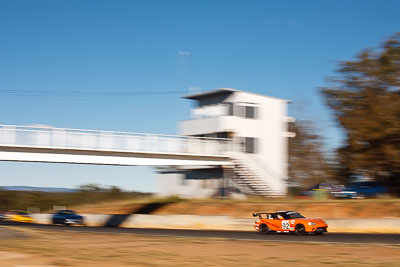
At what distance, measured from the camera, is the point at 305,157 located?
8150 cm

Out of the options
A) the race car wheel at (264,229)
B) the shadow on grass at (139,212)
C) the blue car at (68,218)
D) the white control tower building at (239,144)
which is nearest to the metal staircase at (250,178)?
the white control tower building at (239,144)

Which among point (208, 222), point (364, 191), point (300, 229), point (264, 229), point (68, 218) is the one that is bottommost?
point (68, 218)

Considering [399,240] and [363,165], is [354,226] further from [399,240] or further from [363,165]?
[363,165]

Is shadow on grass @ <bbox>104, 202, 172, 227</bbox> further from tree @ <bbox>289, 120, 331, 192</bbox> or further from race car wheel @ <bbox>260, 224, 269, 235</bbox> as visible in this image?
tree @ <bbox>289, 120, 331, 192</bbox>

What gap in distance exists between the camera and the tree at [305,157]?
79.1m

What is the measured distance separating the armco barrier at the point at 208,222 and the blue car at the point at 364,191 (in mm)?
14766

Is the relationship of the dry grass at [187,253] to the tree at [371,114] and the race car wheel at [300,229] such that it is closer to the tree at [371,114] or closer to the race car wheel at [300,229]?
the race car wheel at [300,229]

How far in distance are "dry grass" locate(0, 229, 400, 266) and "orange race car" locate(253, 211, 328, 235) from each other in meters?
4.18

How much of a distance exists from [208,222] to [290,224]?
8960 mm

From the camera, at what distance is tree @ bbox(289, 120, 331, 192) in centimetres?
7906

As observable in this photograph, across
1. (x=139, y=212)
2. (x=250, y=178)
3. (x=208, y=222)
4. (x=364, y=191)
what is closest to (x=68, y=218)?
(x=139, y=212)

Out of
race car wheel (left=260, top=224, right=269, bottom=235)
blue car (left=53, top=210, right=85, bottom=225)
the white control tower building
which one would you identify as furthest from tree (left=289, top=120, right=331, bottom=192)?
race car wheel (left=260, top=224, right=269, bottom=235)

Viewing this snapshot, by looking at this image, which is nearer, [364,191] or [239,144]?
[364,191]

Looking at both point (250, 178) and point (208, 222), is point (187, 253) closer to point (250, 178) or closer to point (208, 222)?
point (208, 222)
